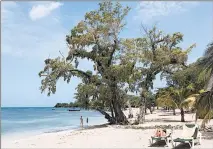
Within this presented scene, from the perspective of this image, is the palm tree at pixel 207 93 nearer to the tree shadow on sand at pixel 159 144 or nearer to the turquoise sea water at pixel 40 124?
the tree shadow on sand at pixel 159 144

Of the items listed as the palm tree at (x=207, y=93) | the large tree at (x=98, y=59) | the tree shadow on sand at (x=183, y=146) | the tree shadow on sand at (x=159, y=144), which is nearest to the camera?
the tree shadow on sand at (x=183, y=146)

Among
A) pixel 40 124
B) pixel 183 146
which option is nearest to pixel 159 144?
pixel 183 146

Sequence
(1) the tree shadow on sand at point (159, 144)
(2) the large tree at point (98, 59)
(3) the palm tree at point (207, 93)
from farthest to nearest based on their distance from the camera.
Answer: (2) the large tree at point (98, 59), (3) the palm tree at point (207, 93), (1) the tree shadow on sand at point (159, 144)

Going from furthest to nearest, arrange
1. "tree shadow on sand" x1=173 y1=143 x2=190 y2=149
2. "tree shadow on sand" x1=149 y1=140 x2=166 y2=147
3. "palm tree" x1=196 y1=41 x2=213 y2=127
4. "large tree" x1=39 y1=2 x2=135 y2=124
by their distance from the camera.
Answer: "large tree" x1=39 y1=2 x2=135 y2=124 → "palm tree" x1=196 y1=41 x2=213 y2=127 → "tree shadow on sand" x1=149 y1=140 x2=166 y2=147 → "tree shadow on sand" x1=173 y1=143 x2=190 y2=149

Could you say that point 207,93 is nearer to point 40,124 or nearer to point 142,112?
point 142,112

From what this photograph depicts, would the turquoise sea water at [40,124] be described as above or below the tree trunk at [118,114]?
below

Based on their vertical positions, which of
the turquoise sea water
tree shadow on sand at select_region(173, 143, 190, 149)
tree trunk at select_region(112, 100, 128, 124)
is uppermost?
tree trunk at select_region(112, 100, 128, 124)

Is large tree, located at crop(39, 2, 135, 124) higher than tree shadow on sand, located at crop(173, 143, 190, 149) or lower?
higher

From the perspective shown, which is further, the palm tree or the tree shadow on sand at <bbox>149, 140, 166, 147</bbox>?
the palm tree

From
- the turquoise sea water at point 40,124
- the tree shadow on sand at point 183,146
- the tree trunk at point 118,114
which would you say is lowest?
the turquoise sea water at point 40,124

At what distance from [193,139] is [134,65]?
1623 cm

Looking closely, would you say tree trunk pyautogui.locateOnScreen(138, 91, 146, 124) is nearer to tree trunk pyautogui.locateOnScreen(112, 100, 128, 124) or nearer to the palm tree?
tree trunk pyautogui.locateOnScreen(112, 100, 128, 124)

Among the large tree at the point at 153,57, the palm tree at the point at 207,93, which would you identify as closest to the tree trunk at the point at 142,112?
the large tree at the point at 153,57

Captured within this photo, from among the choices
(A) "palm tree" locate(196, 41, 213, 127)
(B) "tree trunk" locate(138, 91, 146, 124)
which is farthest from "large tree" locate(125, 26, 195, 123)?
(A) "palm tree" locate(196, 41, 213, 127)
